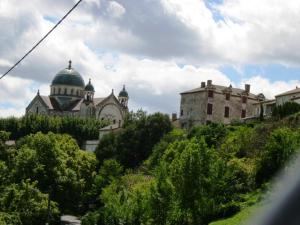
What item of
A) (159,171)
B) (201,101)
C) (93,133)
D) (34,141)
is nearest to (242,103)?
(201,101)

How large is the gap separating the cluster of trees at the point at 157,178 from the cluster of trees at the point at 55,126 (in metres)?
33.0

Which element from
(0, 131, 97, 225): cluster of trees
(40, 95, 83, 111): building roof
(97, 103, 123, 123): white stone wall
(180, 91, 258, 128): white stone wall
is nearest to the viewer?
(0, 131, 97, 225): cluster of trees

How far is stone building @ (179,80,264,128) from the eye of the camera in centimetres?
9281

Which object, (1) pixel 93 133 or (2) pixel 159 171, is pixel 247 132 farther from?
(1) pixel 93 133

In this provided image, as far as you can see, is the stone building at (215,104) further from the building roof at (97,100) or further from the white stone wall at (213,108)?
the building roof at (97,100)

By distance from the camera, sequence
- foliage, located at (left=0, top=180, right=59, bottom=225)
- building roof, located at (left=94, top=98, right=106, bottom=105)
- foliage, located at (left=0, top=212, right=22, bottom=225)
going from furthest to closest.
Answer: building roof, located at (left=94, top=98, right=106, bottom=105)
foliage, located at (left=0, top=180, right=59, bottom=225)
foliage, located at (left=0, top=212, right=22, bottom=225)

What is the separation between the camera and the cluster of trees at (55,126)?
110812mm

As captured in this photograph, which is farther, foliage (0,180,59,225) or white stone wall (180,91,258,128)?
white stone wall (180,91,258,128)

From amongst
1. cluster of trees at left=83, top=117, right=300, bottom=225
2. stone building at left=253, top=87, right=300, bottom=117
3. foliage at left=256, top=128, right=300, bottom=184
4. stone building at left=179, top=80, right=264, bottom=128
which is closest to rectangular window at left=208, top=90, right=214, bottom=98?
stone building at left=179, top=80, right=264, bottom=128

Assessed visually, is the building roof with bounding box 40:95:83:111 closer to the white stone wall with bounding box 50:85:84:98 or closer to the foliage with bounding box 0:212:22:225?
the white stone wall with bounding box 50:85:84:98

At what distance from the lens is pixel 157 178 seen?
40.0 metres

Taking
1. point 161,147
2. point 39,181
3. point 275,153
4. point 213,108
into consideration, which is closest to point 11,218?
point 39,181

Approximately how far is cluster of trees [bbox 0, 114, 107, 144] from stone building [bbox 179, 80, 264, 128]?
21.3m

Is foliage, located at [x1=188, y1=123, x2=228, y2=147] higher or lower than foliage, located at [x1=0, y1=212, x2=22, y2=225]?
below
